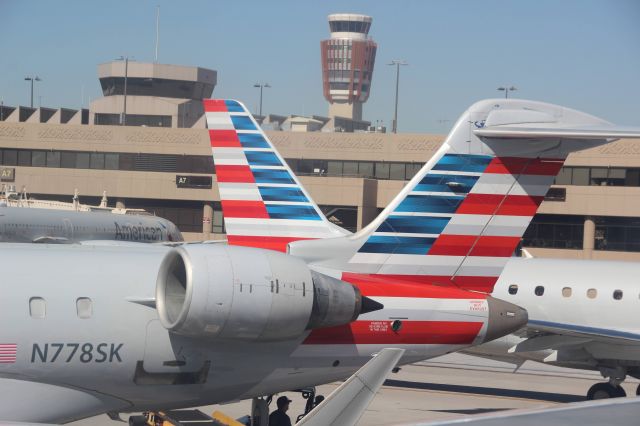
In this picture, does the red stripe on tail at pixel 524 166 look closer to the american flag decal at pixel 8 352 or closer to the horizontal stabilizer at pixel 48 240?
the american flag decal at pixel 8 352

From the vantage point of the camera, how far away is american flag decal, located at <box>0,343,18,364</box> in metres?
11.8

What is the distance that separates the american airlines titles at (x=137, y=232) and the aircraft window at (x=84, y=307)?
33.8 m

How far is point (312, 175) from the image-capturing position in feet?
221

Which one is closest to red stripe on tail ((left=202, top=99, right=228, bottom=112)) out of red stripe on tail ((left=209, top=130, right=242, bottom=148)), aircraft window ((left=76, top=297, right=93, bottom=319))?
red stripe on tail ((left=209, top=130, right=242, bottom=148))

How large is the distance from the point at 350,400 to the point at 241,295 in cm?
247

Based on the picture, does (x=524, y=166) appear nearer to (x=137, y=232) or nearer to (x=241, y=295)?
(x=241, y=295)

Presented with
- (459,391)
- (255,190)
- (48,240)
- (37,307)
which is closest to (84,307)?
(37,307)

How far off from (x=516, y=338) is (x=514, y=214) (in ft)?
23.8

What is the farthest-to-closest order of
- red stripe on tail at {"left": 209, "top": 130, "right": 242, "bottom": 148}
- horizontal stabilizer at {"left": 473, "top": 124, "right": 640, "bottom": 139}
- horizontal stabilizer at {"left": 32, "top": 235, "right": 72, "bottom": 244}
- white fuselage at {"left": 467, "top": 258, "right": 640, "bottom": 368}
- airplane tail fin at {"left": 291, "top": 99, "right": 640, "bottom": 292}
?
A: horizontal stabilizer at {"left": 32, "top": 235, "right": 72, "bottom": 244} < red stripe on tail at {"left": 209, "top": 130, "right": 242, "bottom": 148} < white fuselage at {"left": 467, "top": 258, "right": 640, "bottom": 368} < airplane tail fin at {"left": 291, "top": 99, "right": 640, "bottom": 292} < horizontal stabilizer at {"left": 473, "top": 124, "right": 640, "bottom": 139}

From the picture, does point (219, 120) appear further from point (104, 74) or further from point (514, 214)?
point (104, 74)

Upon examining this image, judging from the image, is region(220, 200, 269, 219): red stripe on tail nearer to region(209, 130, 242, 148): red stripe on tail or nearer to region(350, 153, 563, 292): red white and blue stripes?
region(209, 130, 242, 148): red stripe on tail

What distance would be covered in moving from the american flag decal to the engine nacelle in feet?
6.07

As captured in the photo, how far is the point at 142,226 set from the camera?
48062mm

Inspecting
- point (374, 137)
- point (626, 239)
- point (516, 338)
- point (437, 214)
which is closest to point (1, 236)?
point (516, 338)
